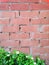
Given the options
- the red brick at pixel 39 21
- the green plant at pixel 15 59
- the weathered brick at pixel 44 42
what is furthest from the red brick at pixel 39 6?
the green plant at pixel 15 59

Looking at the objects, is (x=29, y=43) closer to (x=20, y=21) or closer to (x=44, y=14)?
(x=20, y=21)

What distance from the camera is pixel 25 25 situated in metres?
2.97

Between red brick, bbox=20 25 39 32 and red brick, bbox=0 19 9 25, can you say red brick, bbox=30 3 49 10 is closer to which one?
red brick, bbox=20 25 39 32

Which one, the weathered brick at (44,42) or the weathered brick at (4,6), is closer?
the weathered brick at (4,6)

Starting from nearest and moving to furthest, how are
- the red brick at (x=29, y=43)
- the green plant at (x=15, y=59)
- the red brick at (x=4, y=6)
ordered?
1. the green plant at (x=15, y=59)
2. the red brick at (x=4, y=6)
3. the red brick at (x=29, y=43)

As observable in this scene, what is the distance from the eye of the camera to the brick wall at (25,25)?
9.60 feet

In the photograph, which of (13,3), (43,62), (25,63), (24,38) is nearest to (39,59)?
(43,62)

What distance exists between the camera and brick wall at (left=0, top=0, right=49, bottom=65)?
9.60 feet

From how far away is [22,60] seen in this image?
249 centimetres

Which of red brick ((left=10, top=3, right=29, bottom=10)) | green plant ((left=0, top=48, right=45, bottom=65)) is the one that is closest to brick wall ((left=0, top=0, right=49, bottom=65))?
red brick ((left=10, top=3, right=29, bottom=10))

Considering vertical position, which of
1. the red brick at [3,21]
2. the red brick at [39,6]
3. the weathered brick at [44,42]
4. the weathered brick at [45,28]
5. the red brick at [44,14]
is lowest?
the weathered brick at [44,42]

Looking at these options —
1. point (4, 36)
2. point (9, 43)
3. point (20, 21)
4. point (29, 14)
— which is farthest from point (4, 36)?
point (29, 14)

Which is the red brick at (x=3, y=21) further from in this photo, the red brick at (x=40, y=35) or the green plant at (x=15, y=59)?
the green plant at (x=15, y=59)

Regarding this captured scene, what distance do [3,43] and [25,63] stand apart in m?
0.60
